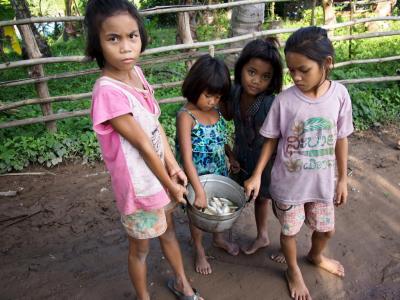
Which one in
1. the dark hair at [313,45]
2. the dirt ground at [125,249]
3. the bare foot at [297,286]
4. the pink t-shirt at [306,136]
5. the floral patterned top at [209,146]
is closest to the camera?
the dark hair at [313,45]

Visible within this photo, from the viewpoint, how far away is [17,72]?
6.93 meters

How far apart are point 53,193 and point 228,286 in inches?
74.1

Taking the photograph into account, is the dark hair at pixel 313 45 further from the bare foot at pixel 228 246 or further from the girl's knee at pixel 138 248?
the bare foot at pixel 228 246

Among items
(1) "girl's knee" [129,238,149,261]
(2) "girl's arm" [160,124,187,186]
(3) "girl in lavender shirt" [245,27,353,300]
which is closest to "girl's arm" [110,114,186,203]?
(2) "girl's arm" [160,124,187,186]

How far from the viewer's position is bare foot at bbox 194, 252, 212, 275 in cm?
233

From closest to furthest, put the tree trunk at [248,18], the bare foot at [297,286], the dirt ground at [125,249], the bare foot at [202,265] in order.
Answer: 1. the bare foot at [297,286]
2. the dirt ground at [125,249]
3. the bare foot at [202,265]
4. the tree trunk at [248,18]

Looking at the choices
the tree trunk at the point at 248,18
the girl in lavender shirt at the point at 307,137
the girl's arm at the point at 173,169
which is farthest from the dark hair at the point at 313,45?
the tree trunk at the point at 248,18

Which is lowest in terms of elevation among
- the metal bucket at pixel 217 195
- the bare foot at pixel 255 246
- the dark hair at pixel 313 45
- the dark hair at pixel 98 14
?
the bare foot at pixel 255 246

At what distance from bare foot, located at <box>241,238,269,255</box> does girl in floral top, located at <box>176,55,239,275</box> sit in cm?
64

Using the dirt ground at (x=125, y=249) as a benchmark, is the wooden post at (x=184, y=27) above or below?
above

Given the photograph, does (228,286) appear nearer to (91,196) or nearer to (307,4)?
(91,196)

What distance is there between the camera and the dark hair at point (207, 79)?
185 centimetres

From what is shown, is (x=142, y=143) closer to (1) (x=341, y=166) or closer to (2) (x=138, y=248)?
(2) (x=138, y=248)

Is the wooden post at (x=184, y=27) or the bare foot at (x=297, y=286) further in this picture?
the wooden post at (x=184, y=27)
